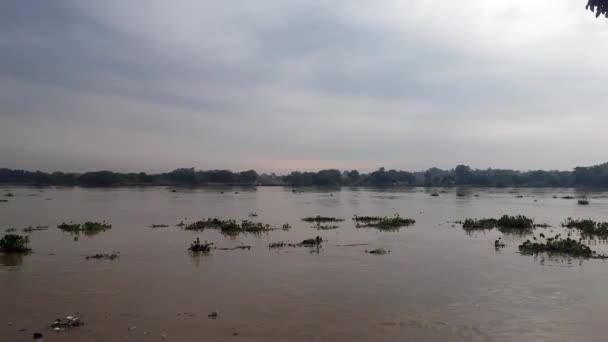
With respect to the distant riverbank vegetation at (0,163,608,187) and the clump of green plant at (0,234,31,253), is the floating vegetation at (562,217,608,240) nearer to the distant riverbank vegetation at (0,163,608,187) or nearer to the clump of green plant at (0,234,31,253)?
the clump of green plant at (0,234,31,253)

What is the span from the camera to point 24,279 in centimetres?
1462

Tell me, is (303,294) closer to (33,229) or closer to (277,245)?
A: (277,245)

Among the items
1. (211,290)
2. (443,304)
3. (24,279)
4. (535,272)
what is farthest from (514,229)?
(24,279)

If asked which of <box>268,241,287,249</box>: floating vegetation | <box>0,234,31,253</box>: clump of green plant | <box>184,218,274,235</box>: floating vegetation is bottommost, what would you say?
<box>268,241,287,249</box>: floating vegetation

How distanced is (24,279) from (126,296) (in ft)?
15.0

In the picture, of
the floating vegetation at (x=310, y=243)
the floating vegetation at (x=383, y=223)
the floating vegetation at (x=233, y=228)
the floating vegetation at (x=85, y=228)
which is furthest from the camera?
the floating vegetation at (x=383, y=223)

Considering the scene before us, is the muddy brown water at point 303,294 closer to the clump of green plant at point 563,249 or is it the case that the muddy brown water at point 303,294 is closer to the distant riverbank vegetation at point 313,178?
the clump of green plant at point 563,249

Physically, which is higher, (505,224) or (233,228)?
(233,228)

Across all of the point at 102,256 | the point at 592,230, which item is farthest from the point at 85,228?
the point at 592,230

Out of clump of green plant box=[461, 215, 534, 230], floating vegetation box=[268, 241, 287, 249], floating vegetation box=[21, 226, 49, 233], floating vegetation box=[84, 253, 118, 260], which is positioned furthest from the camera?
clump of green plant box=[461, 215, 534, 230]

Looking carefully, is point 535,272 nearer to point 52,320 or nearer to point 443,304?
point 443,304

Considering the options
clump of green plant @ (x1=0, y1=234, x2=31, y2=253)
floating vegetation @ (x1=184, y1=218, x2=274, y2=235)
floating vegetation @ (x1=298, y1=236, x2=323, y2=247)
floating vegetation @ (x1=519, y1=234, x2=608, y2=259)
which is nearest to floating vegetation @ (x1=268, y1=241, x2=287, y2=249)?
floating vegetation @ (x1=298, y1=236, x2=323, y2=247)

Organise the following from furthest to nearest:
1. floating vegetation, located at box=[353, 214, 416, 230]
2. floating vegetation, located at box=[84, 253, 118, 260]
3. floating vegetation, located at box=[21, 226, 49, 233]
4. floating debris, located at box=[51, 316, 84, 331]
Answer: floating vegetation, located at box=[353, 214, 416, 230] < floating vegetation, located at box=[21, 226, 49, 233] < floating vegetation, located at box=[84, 253, 118, 260] < floating debris, located at box=[51, 316, 84, 331]

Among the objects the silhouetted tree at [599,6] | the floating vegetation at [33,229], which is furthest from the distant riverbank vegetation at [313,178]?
the silhouetted tree at [599,6]
